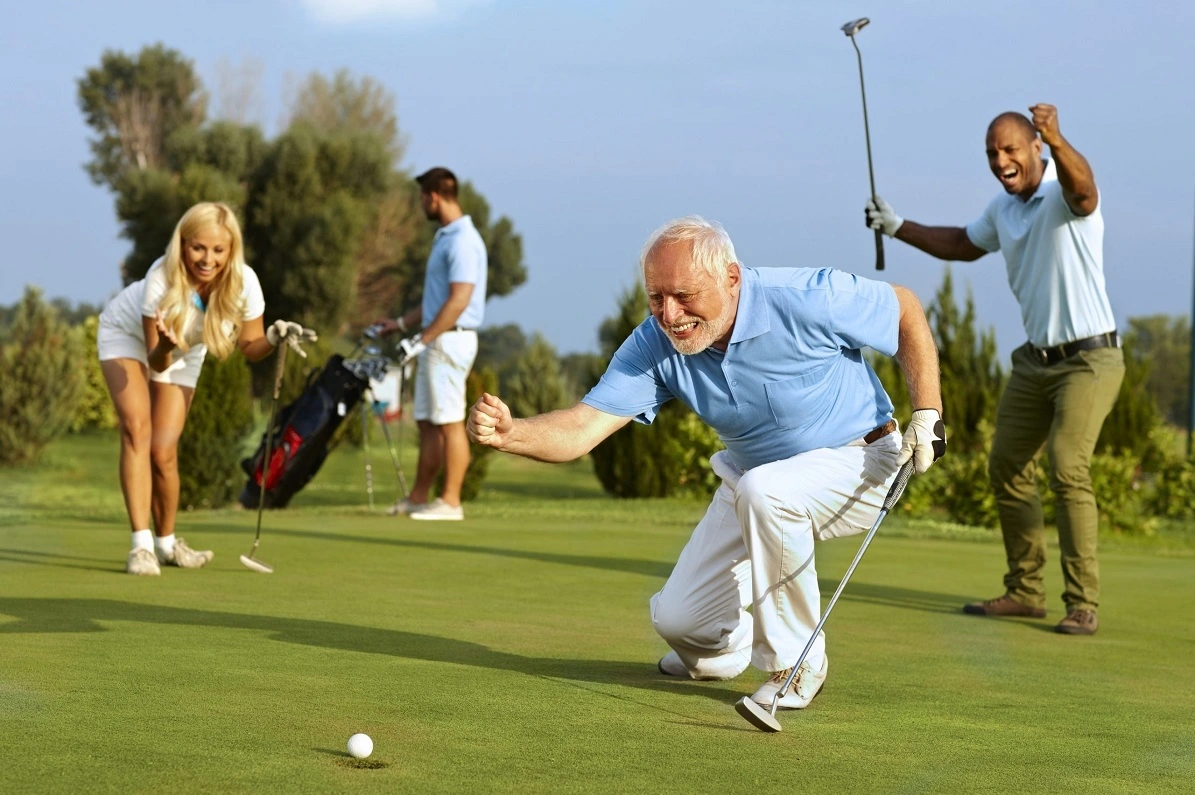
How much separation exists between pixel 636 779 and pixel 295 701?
3.60ft

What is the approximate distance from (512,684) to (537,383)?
17.0m

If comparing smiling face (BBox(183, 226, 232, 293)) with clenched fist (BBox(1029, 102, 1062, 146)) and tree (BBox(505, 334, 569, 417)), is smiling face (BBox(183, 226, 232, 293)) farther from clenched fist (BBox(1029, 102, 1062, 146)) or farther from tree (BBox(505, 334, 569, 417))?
tree (BBox(505, 334, 569, 417))

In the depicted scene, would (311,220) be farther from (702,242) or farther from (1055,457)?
(702,242)

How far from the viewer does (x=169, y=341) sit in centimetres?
655

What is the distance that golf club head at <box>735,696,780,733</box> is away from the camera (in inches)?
143

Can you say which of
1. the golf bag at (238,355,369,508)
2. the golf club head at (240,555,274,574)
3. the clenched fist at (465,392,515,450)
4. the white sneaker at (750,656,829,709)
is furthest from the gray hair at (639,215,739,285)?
the golf bag at (238,355,369,508)

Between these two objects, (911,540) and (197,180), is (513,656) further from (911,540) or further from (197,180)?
(197,180)

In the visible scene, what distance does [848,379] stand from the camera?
14.4 ft

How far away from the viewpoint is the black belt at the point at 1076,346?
6344mm

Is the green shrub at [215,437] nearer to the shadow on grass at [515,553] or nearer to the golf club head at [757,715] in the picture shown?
the shadow on grass at [515,553]

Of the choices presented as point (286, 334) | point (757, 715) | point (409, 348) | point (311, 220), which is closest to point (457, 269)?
point (409, 348)

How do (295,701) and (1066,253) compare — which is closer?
(295,701)

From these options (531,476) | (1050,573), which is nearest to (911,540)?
(1050,573)

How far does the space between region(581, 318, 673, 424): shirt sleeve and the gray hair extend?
307mm
